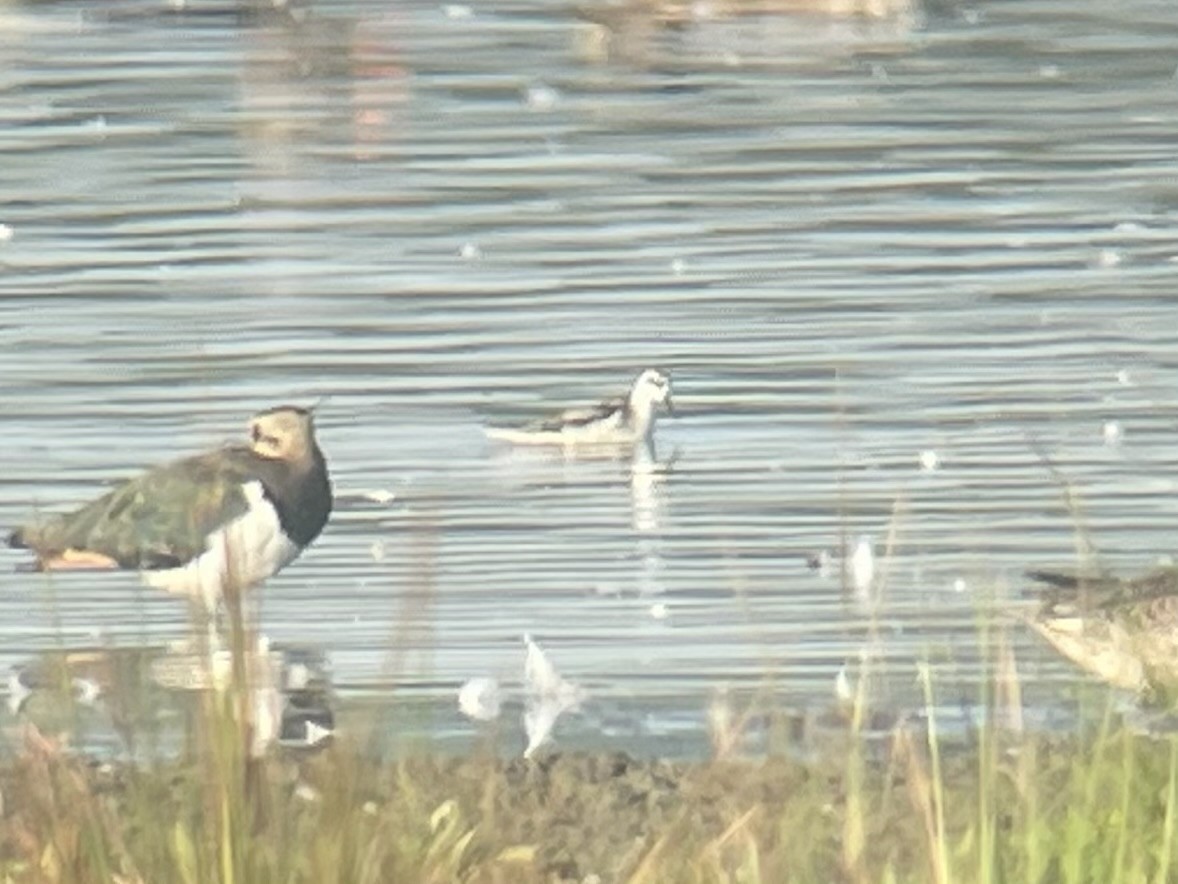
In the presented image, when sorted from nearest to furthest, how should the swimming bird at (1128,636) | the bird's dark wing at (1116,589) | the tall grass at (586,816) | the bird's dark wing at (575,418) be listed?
the tall grass at (586,816) → the swimming bird at (1128,636) → the bird's dark wing at (1116,589) → the bird's dark wing at (575,418)

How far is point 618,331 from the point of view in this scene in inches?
595

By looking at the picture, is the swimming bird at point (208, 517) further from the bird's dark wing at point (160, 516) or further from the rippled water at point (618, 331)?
the rippled water at point (618, 331)

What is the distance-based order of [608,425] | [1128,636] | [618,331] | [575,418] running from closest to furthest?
[1128,636] → [608,425] → [575,418] → [618,331]

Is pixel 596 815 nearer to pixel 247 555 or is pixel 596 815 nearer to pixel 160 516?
pixel 247 555

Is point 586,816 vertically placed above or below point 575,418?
above

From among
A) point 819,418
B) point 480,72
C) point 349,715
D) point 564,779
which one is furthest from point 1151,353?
point 480,72

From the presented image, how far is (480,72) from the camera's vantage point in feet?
83.4

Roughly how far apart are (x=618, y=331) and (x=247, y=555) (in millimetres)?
5305

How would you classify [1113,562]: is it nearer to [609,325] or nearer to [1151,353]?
[1151,353]

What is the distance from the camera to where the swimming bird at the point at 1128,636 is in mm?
8375

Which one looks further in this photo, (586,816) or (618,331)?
(618,331)

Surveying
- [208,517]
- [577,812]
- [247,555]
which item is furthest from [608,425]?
[577,812]

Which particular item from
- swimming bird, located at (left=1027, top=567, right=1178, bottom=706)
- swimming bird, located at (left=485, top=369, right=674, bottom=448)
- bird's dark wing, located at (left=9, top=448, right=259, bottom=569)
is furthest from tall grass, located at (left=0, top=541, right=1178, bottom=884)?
swimming bird, located at (left=485, top=369, right=674, bottom=448)

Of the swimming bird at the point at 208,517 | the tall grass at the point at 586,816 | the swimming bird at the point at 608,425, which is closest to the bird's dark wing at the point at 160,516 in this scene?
the swimming bird at the point at 208,517
